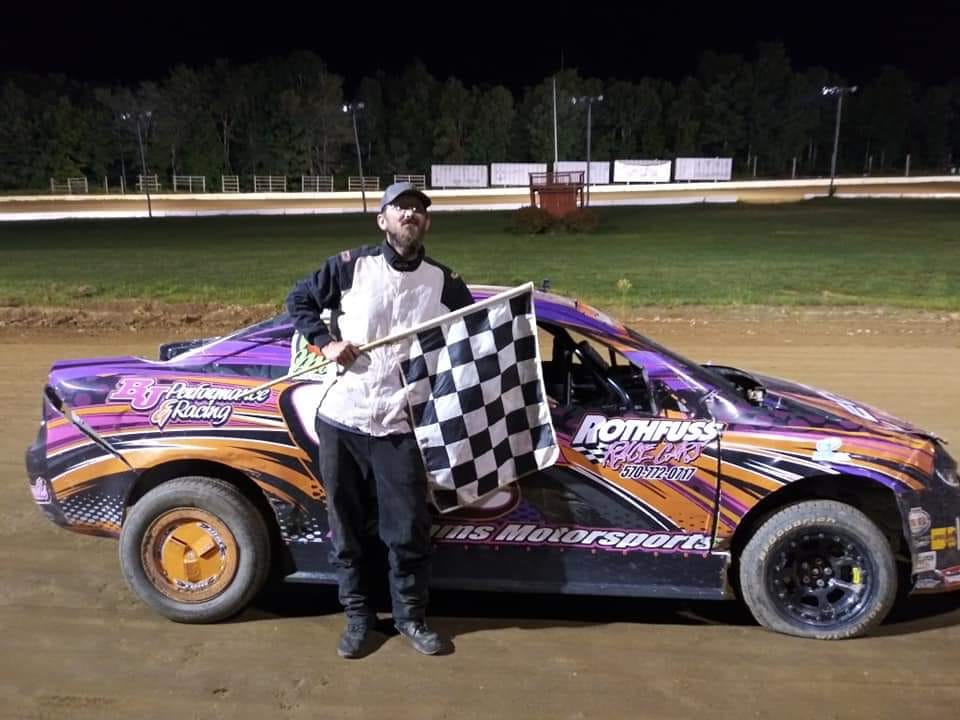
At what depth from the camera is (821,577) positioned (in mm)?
3695

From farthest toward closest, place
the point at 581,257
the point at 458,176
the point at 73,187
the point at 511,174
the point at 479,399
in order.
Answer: the point at 73,187, the point at 511,174, the point at 458,176, the point at 581,257, the point at 479,399

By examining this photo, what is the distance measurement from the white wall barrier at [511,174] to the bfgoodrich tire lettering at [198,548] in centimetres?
6748

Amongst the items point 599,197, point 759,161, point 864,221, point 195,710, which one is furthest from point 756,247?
point 759,161

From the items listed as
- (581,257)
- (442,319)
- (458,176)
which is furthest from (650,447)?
(458,176)

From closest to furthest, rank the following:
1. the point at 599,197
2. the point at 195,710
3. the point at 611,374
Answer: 1. the point at 195,710
2. the point at 611,374
3. the point at 599,197

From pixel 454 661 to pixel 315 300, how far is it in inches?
62.6

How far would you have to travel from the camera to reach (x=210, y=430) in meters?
3.78

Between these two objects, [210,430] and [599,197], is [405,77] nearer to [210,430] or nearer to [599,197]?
[599,197]

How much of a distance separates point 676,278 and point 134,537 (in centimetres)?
1427

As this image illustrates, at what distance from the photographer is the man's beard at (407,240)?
3.32 m

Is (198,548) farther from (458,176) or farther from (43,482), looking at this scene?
(458,176)

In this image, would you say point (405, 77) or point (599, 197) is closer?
point (599, 197)

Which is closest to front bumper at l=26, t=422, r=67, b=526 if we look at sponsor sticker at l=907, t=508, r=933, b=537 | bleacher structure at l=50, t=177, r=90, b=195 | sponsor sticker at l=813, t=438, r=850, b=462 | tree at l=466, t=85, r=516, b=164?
sponsor sticker at l=813, t=438, r=850, b=462

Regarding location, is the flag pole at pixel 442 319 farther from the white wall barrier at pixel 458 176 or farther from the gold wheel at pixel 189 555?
the white wall barrier at pixel 458 176
